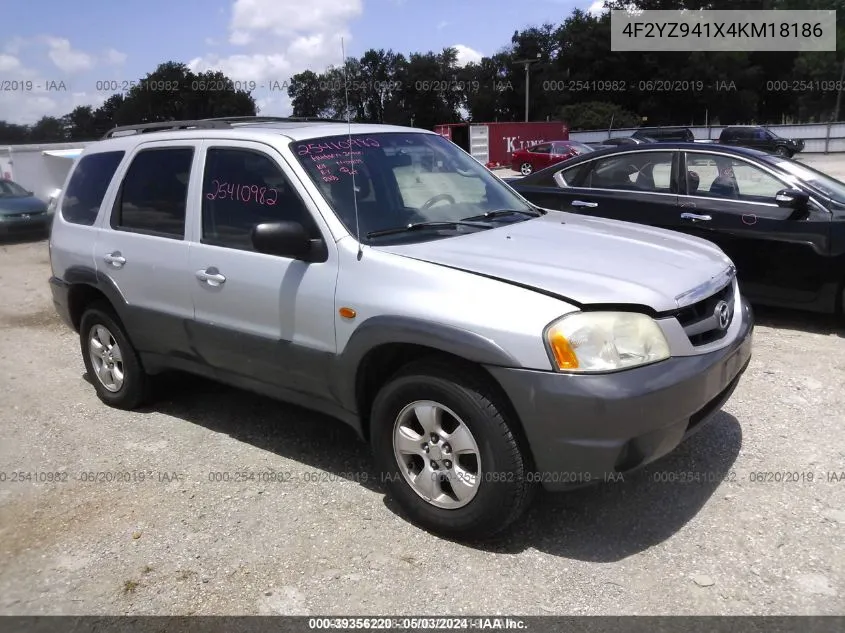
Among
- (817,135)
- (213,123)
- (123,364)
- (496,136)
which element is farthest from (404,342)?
(817,135)

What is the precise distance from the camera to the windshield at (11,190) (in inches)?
651

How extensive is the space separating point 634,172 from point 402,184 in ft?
12.3

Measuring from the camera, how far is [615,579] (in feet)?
9.70

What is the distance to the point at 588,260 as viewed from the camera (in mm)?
3301

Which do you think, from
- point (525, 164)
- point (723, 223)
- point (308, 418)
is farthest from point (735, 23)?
point (308, 418)

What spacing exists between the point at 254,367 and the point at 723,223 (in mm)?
4412

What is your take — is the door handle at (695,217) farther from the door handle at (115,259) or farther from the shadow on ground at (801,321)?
the door handle at (115,259)

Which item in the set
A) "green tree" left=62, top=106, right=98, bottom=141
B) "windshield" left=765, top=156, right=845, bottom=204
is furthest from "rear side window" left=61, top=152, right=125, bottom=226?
"green tree" left=62, top=106, right=98, bottom=141

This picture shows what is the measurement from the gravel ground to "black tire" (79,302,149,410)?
0.16 m

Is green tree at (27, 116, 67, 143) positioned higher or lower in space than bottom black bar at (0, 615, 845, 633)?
higher

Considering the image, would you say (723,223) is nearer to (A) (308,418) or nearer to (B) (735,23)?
(A) (308,418)

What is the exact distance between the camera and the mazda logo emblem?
3306mm

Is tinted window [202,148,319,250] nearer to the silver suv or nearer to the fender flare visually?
the silver suv

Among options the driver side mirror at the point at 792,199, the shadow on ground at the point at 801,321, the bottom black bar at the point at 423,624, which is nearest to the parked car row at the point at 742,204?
the driver side mirror at the point at 792,199
